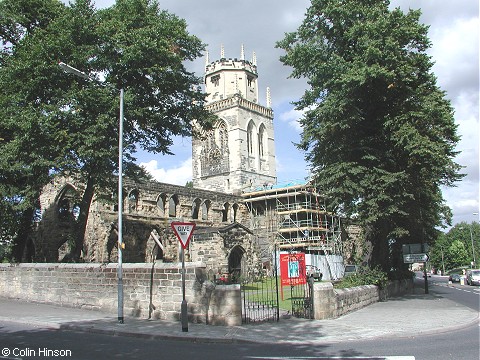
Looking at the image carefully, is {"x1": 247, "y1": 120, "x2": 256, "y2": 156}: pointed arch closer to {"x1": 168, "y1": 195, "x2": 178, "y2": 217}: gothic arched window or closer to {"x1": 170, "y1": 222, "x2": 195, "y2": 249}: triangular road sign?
{"x1": 168, "y1": 195, "x2": 178, "y2": 217}: gothic arched window

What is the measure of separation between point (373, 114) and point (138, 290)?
13871 mm

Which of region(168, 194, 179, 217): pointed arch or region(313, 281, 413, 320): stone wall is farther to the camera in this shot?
region(168, 194, 179, 217): pointed arch

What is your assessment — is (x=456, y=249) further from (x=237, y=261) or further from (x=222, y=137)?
(x=237, y=261)

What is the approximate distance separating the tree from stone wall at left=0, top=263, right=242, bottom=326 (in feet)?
30.4

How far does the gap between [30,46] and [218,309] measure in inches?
580

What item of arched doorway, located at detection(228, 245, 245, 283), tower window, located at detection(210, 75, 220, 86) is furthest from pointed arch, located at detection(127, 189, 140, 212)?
tower window, located at detection(210, 75, 220, 86)

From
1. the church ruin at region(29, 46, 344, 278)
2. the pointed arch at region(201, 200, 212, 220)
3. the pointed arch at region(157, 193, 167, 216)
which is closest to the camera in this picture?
the church ruin at region(29, 46, 344, 278)

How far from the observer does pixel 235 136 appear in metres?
64.2

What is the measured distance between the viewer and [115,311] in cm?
1455

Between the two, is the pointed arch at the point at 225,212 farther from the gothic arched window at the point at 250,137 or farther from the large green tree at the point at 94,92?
the large green tree at the point at 94,92

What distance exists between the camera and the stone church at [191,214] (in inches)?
1148

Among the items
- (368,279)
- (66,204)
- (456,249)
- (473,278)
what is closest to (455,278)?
(473,278)

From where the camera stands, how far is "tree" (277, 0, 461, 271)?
18641 mm

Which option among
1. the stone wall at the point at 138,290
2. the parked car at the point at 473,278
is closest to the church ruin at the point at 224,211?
the stone wall at the point at 138,290
